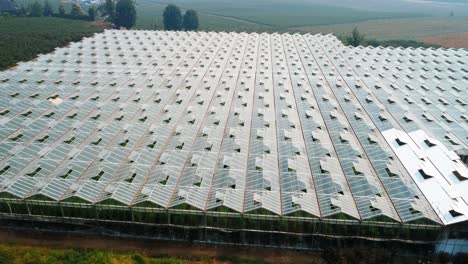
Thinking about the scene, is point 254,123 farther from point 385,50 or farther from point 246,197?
point 385,50

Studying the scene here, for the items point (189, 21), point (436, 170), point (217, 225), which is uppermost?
point (189, 21)

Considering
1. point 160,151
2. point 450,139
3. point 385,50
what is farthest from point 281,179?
point 385,50

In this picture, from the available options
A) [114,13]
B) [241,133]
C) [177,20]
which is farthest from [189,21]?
[241,133]

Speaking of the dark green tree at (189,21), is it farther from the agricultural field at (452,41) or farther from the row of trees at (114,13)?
the agricultural field at (452,41)

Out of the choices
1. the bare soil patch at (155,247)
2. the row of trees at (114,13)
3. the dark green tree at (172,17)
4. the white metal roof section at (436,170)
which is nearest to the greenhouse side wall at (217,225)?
the bare soil patch at (155,247)

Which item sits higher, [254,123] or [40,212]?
[254,123]

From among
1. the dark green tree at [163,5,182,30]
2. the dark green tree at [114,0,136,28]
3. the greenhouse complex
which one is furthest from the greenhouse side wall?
the dark green tree at [163,5,182,30]

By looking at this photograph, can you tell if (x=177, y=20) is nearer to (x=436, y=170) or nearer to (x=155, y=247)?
(x=155, y=247)
